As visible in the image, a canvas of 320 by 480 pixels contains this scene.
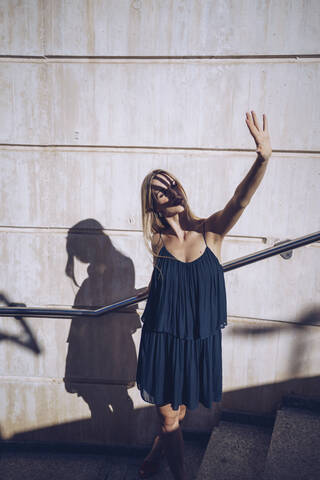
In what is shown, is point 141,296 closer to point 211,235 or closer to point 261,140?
point 211,235

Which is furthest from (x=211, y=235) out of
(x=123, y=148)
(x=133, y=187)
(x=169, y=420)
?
(x=169, y=420)

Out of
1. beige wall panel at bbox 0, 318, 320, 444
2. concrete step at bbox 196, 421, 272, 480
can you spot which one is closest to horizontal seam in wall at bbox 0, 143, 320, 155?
beige wall panel at bbox 0, 318, 320, 444

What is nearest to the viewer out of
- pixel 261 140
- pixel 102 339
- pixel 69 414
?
pixel 261 140

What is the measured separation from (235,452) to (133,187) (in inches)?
65.7

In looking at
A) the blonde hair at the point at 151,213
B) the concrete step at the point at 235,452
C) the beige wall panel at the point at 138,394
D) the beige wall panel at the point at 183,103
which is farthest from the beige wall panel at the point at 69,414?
the beige wall panel at the point at 183,103

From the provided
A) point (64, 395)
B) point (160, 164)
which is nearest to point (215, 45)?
point (160, 164)

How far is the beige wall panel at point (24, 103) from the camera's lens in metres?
2.26

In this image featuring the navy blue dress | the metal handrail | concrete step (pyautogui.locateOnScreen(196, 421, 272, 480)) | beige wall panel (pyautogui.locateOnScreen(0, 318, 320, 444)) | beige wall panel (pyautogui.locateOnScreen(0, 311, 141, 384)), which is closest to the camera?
the navy blue dress

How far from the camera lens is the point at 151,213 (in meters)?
1.83

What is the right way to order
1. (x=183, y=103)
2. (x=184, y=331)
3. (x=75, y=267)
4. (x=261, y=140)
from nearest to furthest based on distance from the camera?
(x=261, y=140) → (x=184, y=331) → (x=183, y=103) → (x=75, y=267)

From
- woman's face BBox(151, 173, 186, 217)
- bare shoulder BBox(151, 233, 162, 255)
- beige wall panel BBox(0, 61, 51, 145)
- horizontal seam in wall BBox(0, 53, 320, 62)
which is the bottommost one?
bare shoulder BBox(151, 233, 162, 255)

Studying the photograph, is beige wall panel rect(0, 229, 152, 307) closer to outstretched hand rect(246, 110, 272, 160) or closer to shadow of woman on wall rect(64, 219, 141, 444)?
shadow of woman on wall rect(64, 219, 141, 444)

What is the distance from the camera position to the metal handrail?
1.85 metres

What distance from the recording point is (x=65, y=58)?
2221 mm
